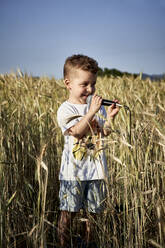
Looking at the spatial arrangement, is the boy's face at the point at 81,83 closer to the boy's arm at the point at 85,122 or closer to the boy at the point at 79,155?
the boy at the point at 79,155

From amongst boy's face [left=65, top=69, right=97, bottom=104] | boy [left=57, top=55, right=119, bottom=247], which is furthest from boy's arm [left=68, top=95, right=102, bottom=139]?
boy's face [left=65, top=69, right=97, bottom=104]

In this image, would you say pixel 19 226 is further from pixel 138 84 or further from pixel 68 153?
pixel 138 84

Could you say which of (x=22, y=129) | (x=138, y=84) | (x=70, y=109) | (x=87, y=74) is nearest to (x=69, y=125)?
(x=70, y=109)

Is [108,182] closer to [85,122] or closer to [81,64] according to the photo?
[85,122]

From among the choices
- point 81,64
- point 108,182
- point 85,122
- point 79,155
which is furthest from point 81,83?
point 108,182

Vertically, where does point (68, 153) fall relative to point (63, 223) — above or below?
above

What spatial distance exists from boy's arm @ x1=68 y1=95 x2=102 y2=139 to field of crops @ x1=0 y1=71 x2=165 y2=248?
9cm

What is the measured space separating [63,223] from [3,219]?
1.24 ft

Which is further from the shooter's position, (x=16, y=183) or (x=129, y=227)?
(x=16, y=183)

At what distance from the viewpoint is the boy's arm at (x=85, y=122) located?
3.36 feet

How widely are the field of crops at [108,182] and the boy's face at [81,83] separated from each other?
192 mm

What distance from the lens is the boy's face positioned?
3.82ft

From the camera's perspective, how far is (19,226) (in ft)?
3.64

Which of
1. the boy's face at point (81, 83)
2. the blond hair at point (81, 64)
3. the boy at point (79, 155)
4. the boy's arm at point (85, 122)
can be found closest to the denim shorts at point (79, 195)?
the boy at point (79, 155)
